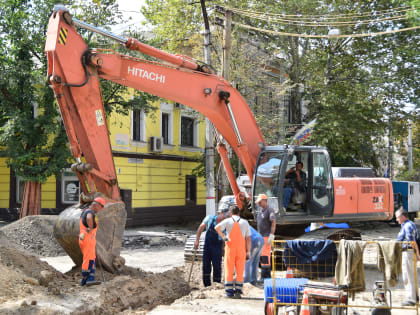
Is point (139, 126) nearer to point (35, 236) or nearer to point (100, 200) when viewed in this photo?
point (35, 236)

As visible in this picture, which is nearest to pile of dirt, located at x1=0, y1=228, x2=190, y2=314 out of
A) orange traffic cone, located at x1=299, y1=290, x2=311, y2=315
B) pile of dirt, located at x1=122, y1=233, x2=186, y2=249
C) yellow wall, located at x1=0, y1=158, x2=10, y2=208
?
orange traffic cone, located at x1=299, y1=290, x2=311, y2=315

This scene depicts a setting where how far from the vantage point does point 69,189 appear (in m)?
21.9

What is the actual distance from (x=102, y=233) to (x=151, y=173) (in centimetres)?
1490

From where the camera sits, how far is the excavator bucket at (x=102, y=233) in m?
8.65

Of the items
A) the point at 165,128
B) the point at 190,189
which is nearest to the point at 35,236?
the point at 165,128

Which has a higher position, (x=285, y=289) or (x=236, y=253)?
(x=236, y=253)

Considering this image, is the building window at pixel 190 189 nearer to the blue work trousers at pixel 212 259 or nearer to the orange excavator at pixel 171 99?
the orange excavator at pixel 171 99

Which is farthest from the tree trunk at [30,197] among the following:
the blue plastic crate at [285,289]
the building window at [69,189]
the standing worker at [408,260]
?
the standing worker at [408,260]

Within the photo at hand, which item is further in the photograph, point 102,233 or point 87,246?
point 102,233

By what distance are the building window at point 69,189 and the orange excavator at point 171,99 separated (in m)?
12.1

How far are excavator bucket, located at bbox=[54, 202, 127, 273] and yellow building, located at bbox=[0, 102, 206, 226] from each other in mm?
11784

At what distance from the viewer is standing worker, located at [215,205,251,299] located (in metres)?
8.50

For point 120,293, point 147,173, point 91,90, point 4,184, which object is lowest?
point 120,293

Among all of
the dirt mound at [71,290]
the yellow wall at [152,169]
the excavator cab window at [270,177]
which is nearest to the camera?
the dirt mound at [71,290]
